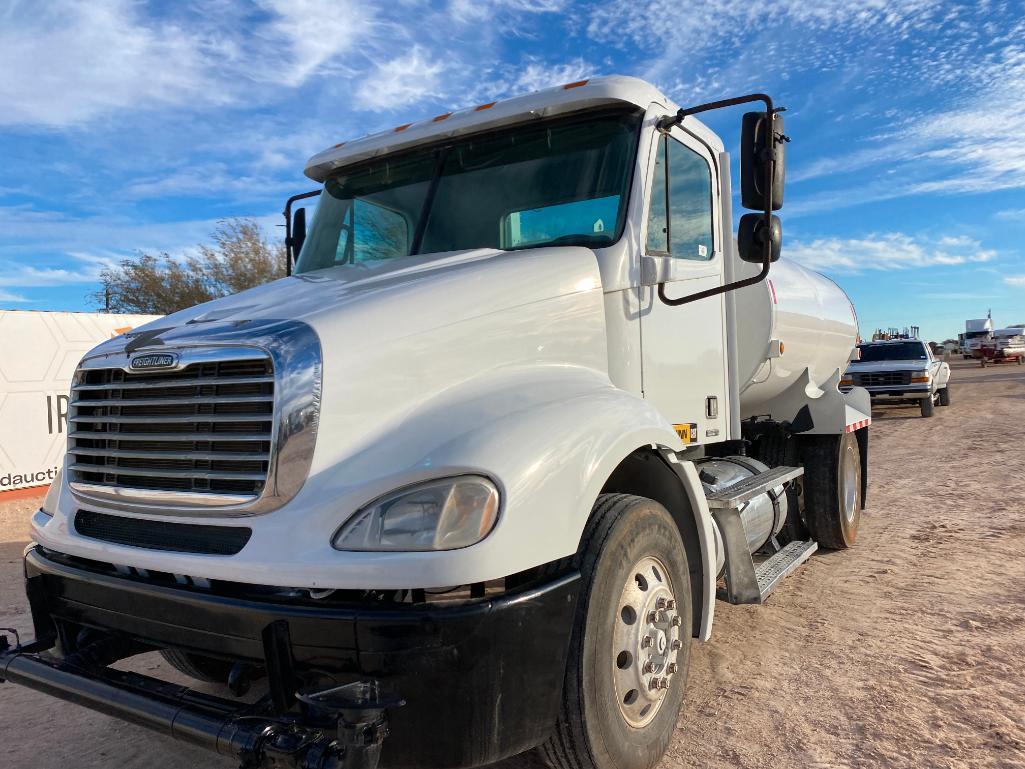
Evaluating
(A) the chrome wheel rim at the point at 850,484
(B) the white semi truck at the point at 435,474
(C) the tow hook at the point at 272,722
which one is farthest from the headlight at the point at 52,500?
(A) the chrome wheel rim at the point at 850,484

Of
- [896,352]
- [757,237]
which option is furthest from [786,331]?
[896,352]

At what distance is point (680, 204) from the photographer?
4094 mm

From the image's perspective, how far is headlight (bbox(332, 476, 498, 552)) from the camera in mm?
2211

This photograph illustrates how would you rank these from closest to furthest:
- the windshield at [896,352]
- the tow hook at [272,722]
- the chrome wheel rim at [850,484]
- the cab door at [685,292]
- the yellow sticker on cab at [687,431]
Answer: the tow hook at [272,722] < the cab door at [685,292] < the yellow sticker on cab at [687,431] < the chrome wheel rim at [850,484] < the windshield at [896,352]

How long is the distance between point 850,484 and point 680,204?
3.88 m

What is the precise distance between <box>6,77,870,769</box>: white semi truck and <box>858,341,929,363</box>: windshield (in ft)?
60.4

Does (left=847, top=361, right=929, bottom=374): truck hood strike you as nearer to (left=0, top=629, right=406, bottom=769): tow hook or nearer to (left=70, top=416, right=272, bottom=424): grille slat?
(left=70, top=416, right=272, bottom=424): grille slat

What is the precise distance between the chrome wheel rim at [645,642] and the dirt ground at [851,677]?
17.0 inches

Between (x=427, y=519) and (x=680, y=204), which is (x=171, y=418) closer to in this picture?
(x=427, y=519)

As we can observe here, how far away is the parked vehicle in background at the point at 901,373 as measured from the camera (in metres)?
19.1

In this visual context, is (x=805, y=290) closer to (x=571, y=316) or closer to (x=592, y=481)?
(x=571, y=316)

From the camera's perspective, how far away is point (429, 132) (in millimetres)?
3979

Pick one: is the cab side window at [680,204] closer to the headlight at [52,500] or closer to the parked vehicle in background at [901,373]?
the headlight at [52,500]

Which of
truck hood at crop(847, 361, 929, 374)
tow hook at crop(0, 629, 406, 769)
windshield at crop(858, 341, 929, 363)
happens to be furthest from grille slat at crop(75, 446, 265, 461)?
windshield at crop(858, 341, 929, 363)
